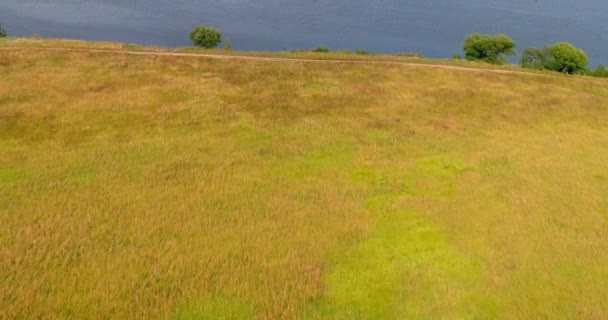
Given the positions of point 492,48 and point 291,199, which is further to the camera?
point 492,48

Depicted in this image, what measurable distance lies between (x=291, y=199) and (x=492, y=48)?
186 feet

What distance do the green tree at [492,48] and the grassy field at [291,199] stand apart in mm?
33174

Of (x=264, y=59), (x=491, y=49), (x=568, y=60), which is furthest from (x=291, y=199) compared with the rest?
(x=491, y=49)

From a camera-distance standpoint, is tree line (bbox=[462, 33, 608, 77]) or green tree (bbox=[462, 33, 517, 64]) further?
green tree (bbox=[462, 33, 517, 64])

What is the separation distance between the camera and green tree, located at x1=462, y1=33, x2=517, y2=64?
68500 mm

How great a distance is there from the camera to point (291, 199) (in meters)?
21.6

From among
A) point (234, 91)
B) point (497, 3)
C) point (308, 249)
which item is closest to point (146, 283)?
point (308, 249)

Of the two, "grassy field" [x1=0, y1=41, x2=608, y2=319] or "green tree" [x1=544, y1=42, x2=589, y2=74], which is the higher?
"green tree" [x1=544, y1=42, x2=589, y2=74]

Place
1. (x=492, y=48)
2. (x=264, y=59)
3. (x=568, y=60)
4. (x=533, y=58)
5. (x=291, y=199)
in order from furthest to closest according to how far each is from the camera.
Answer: (x=533, y=58) < (x=492, y=48) < (x=568, y=60) < (x=264, y=59) < (x=291, y=199)

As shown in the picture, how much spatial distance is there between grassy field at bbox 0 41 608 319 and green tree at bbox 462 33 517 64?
33.2 meters

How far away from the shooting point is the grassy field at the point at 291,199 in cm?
1573

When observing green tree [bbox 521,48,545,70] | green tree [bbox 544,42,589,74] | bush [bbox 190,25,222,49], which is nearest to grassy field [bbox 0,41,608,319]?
green tree [bbox 544,42,589,74]

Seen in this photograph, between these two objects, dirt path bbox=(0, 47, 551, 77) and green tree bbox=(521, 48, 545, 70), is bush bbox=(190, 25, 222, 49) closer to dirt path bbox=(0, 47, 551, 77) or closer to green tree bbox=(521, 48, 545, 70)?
dirt path bbox=(0, 47, 551, 77)

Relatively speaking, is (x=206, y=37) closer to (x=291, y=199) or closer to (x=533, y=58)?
(x=533, y=58)
